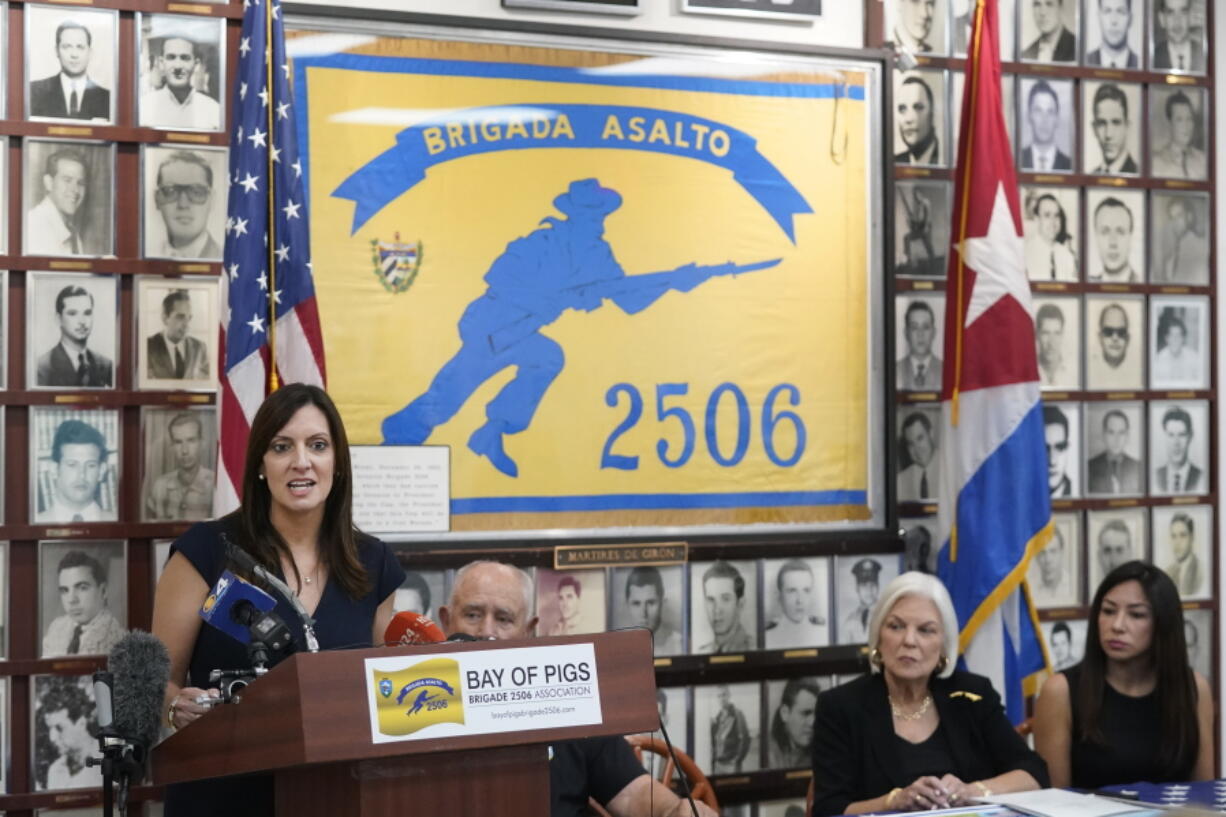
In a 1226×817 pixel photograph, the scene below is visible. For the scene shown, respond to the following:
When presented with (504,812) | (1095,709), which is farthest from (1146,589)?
(504,812)

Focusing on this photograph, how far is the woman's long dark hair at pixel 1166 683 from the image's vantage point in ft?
12.5

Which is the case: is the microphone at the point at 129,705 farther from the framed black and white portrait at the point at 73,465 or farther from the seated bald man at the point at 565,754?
the framed black and white portrait at the point at 73,465

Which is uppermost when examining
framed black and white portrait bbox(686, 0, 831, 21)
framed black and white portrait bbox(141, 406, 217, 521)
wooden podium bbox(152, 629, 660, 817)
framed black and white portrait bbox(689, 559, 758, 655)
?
framed black and white portrait bbox(686, 0, 831, 21)

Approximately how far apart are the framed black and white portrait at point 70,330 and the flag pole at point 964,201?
7.92 feet

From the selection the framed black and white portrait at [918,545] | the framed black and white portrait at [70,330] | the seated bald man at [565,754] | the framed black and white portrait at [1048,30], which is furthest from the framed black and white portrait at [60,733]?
the framed black and white portrait at [1048,30]

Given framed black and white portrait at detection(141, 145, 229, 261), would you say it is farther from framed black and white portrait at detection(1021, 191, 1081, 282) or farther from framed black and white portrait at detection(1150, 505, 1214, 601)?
framed black and white portrait at detection(1150, 505, 1214, 601)

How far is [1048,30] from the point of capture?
4.89 m

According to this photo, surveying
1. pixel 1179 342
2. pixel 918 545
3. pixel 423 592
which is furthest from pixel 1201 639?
pixel 423 592

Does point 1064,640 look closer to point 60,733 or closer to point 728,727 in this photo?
point 728,727

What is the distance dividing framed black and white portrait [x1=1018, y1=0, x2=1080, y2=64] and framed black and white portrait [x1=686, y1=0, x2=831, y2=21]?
0.72 m

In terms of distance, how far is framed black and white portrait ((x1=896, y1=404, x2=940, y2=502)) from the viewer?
4730mm

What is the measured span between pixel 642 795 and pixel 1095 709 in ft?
4.33

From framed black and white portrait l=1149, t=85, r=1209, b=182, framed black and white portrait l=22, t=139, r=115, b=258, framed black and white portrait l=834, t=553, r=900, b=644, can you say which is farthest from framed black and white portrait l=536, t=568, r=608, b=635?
framed black and white portrait l=1149, t=85, r=1209, b=182

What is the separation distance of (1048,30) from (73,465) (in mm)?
3316
